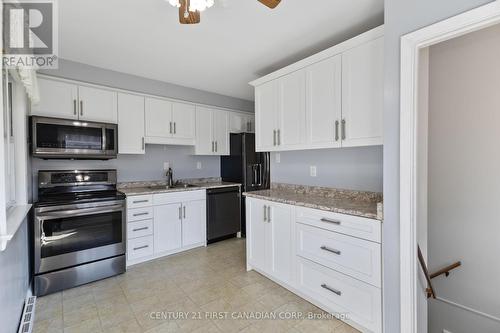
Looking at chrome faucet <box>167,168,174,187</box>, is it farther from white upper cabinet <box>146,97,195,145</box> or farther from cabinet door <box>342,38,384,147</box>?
cabinet door <box>342,38,384,147</box>

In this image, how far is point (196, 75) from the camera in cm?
331

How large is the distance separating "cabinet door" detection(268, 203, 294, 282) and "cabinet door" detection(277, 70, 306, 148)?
0.75 metres

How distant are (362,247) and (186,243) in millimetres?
2522

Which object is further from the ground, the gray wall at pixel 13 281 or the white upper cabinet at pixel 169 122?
the white upper cabinet at pixel 169 122

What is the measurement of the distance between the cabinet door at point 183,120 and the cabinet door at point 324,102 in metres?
2.09

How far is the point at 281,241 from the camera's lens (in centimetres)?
241

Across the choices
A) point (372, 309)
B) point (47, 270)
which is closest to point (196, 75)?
point (47, 270)

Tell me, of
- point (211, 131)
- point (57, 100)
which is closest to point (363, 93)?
point (211, 131)

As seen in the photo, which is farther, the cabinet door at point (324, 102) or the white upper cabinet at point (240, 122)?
the white upper cabinet at point (240, 122)

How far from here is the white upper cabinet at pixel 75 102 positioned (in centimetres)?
264

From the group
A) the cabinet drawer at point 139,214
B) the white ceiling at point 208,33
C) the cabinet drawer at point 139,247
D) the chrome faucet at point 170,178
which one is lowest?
the cabinet drawer at point 139,247

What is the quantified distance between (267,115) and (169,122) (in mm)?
1591

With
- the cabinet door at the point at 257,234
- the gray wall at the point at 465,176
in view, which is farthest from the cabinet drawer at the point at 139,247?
the gray wall at the point at 465,176

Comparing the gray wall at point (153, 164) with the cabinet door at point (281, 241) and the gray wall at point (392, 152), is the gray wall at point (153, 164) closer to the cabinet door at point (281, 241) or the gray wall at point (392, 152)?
the cabinet door at point (281, 241)
